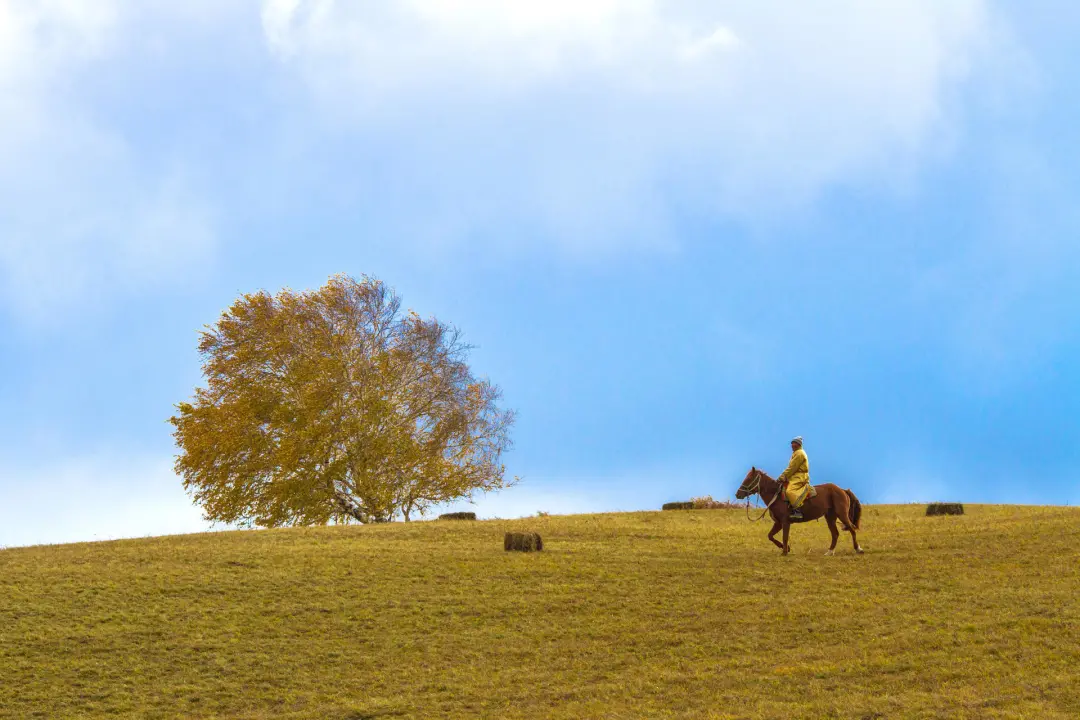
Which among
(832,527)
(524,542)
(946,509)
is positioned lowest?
(524,542)

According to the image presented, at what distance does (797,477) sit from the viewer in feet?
101

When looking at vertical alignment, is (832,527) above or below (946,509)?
below

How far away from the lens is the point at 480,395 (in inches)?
2227

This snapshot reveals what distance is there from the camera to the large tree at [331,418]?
52.7 metres

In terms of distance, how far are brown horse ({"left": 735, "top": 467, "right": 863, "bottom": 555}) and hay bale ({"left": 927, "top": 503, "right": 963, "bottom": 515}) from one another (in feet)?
44.6

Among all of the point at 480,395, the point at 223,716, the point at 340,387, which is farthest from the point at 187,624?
the point at 480,395

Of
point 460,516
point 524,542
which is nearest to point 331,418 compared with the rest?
point 460,516

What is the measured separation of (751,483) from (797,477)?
136 cm

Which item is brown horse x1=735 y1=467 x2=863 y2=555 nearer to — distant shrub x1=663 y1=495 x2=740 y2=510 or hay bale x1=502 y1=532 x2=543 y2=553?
hay bale x1=502 y1=532 x2=543 y2=553

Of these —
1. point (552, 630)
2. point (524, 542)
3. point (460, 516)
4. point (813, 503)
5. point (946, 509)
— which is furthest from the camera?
point (460, 516)

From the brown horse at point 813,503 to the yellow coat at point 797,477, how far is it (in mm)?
268

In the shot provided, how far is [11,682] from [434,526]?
20.5m

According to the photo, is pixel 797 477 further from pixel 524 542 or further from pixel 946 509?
pixel 946 509

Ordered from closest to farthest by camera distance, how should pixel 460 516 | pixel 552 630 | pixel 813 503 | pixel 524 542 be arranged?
1. pixel 552 630
2. pixel 813 503
3. pixel 524 542
4. pixel 460 516
